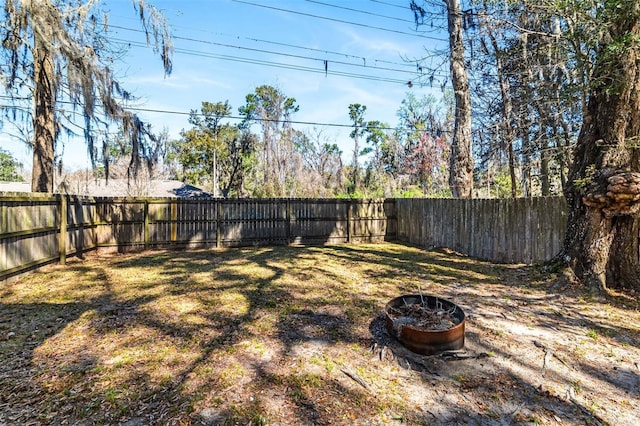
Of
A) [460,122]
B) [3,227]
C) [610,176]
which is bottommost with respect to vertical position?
[3,227]

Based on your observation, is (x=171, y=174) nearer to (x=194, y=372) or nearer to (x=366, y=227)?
(x=366, y=227)

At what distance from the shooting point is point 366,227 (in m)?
10.1

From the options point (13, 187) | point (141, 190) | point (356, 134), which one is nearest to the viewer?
point (13, 187)

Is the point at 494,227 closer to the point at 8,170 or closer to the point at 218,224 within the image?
the point at 218,224

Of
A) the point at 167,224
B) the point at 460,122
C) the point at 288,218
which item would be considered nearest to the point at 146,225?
the point at 167,224

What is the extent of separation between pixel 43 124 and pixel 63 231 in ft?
7.53

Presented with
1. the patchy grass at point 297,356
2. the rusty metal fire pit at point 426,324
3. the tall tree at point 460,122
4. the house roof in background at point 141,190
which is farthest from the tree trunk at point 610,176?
the house roof in background at point 141,190

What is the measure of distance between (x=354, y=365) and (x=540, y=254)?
15.6ft

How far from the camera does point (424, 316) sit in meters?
2.99

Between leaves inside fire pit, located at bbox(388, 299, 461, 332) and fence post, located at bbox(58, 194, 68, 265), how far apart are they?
6094mm

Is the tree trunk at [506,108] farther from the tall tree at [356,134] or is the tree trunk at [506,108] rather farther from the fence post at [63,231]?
the tall tree at [356,134]

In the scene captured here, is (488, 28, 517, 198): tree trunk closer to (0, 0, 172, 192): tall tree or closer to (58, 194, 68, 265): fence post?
(0, 0, 172, 192): tall tree

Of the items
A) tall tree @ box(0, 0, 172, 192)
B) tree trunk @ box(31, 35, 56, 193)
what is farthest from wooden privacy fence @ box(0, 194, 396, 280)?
tall tree @ box(0, 0, 172, 192)

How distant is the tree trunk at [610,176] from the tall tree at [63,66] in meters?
7.85
